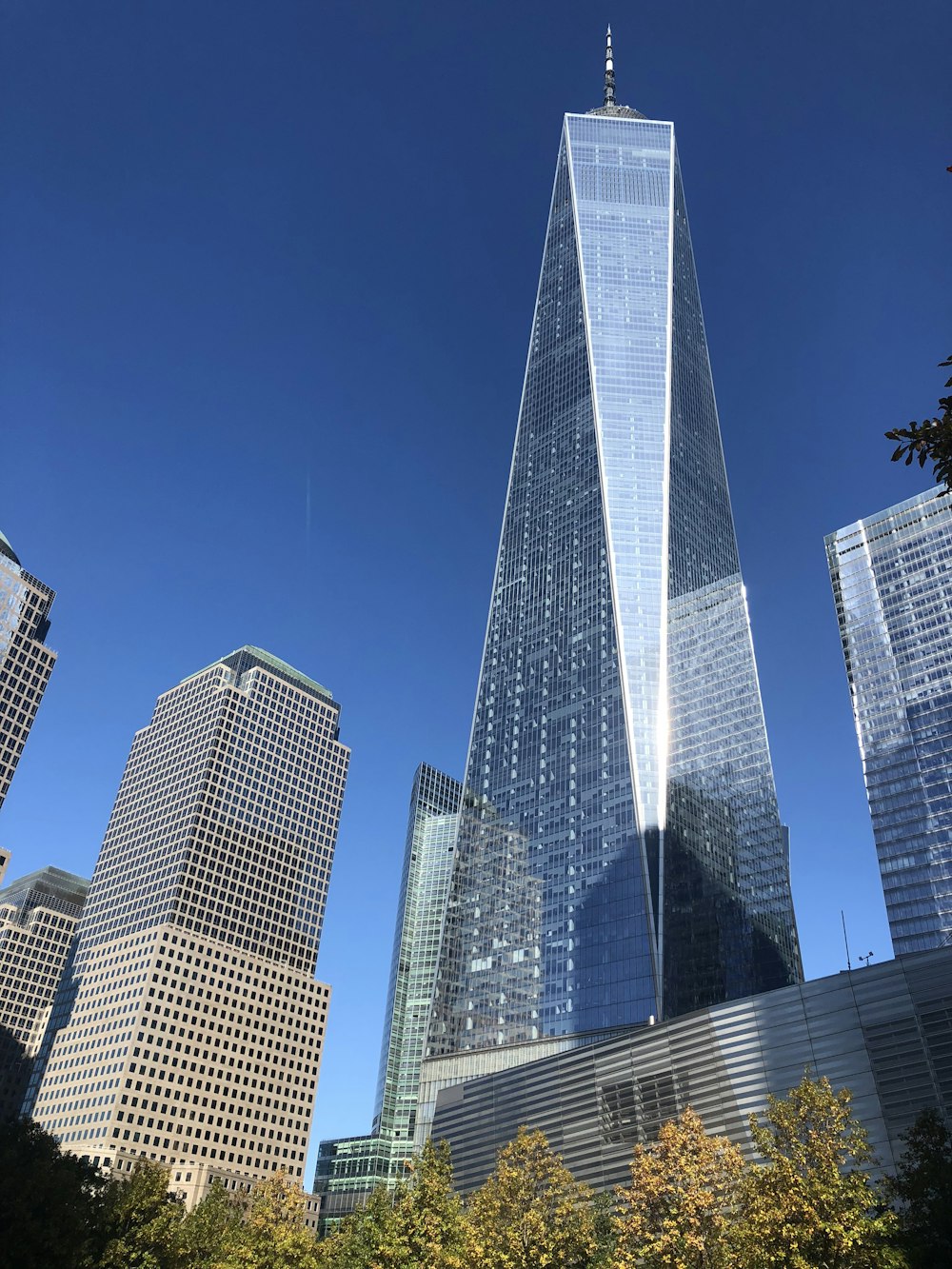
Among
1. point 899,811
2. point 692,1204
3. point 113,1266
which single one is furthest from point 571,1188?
point 899,811

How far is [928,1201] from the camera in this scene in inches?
1697

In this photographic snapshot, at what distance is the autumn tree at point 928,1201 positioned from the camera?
134ft

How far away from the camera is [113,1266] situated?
65.9 meters

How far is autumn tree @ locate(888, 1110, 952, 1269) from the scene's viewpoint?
40.8 metres

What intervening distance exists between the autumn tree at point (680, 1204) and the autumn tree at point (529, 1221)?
178 inches

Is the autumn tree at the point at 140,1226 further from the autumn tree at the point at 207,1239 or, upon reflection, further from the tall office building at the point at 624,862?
the tall office building at the point at 624,862

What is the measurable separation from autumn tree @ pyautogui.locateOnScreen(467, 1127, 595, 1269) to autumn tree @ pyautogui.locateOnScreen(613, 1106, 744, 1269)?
4529 millimetres

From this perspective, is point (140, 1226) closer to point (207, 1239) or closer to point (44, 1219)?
point (207, 1239)

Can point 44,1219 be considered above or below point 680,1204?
below

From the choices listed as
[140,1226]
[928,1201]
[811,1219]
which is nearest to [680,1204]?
[811,1219]

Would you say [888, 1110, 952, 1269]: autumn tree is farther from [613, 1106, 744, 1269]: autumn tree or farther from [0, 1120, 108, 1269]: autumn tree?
[0, 1120, 108, 1269]: autumn tree

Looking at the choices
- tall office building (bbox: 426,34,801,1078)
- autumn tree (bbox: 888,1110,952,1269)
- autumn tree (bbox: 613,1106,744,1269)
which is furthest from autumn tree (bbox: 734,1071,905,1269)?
tall office building (bbox: 426,34,801,1078)

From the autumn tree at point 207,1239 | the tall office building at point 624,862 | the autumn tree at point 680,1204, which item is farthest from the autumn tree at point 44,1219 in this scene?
the tall office building at point 624,862

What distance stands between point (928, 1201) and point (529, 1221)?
71.8 feet
